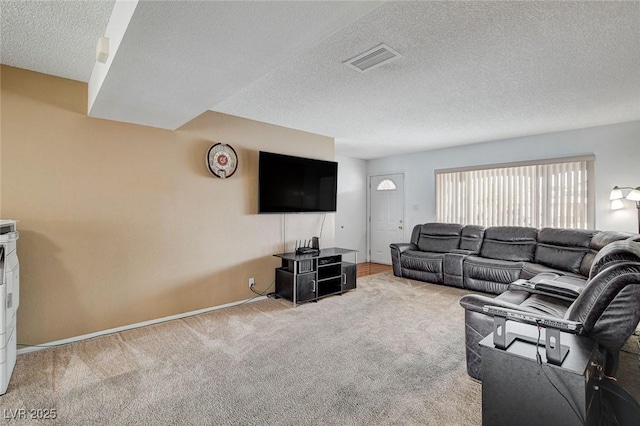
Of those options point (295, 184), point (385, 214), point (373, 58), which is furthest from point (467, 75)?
point (385, 214)

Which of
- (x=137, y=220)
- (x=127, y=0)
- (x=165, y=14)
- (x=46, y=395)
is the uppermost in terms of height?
(x=127, y=0)

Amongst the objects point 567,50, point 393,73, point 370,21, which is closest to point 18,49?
point 370,21

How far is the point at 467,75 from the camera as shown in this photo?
278cm

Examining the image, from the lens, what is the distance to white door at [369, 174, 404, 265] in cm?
678

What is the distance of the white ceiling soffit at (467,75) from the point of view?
1.95 m

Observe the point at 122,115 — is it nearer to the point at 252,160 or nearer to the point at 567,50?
the point at 252,160

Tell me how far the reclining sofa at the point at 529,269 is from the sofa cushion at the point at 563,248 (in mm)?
10

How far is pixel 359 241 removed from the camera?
7203 millimetres

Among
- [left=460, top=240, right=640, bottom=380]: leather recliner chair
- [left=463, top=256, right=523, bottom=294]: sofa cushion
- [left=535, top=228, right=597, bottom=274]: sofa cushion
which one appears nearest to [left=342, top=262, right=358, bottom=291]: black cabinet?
[left=463, top=256, right=523, bottom=294]: sofa cushion

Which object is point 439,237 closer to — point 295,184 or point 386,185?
point 386,185

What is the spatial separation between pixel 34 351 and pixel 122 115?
2.28 metres

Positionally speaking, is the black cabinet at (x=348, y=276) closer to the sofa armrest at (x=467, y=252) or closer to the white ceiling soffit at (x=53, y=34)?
the sofa armrest at (x=467, y=252)

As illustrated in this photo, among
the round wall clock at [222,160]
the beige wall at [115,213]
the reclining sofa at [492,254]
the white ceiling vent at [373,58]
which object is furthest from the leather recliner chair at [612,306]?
the round wall clock at [222,160]

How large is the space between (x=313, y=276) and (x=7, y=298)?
2.89m
